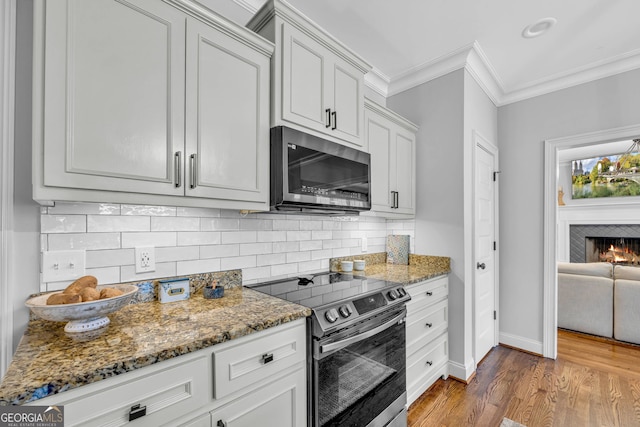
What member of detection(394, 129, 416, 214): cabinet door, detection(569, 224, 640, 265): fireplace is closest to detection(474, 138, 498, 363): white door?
detection(394, 129, 416, 214): cabinet door

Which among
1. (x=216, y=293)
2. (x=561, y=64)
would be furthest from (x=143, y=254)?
(x=561, y=64)

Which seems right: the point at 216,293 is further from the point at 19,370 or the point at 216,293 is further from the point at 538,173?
the point at 538,173

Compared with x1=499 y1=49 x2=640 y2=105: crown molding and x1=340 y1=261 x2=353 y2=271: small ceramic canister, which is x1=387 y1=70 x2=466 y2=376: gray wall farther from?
x1=499 y1=49 x2=640 y2=105: crown molding

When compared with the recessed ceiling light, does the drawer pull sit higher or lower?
lower

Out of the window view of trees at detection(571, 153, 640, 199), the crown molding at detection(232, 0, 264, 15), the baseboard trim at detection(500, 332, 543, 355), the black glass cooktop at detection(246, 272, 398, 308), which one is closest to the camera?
the black glass cooktop at detection(246, 272, 398, 308)

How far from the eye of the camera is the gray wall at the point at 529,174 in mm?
2746

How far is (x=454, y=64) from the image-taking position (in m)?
2.57

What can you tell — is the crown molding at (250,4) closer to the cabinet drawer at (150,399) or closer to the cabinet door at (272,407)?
the cabinet drawer at (150,399)

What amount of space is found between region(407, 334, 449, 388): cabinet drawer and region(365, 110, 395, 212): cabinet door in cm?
112

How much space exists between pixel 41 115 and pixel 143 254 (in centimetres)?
70

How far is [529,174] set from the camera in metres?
3.05

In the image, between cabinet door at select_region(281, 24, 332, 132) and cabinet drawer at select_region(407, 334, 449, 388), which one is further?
cabinet drawer at select_region(407, 334, 449, 388)

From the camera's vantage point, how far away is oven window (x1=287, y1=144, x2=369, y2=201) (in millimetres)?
1607

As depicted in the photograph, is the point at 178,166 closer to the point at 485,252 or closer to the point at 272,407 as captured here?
the point at 272,407
